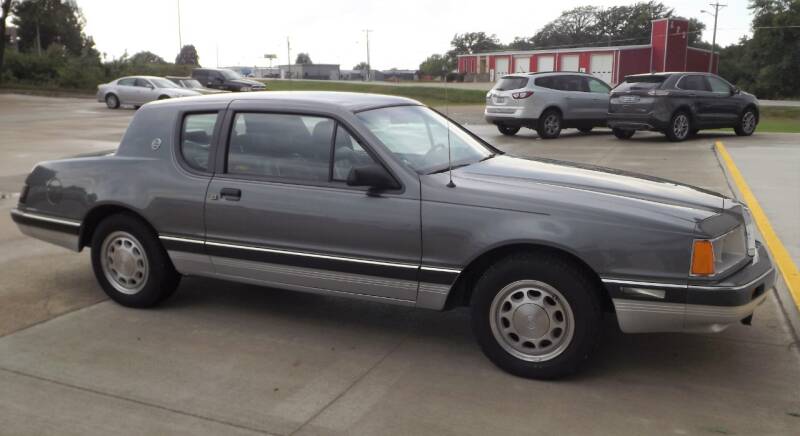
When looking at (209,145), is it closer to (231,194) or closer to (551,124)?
(231,194)

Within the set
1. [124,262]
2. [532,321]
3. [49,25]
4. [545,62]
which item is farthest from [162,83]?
[545,62]

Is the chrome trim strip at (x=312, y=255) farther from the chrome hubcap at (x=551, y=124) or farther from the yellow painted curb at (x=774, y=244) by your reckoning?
the chrome hubcap at (x=551, y=124)

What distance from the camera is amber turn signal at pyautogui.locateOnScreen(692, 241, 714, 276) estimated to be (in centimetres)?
379

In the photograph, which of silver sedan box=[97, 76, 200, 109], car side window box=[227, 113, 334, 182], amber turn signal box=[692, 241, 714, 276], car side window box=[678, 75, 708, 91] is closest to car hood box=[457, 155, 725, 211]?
amber turn signal box=[692, 241, 714, 276]

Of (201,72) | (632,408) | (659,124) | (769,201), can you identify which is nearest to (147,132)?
(632,408)

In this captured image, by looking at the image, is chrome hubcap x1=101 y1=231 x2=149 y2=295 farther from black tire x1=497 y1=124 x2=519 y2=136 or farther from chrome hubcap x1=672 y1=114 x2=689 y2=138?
black tire x1=497 y1=124 x2=519 y2=136

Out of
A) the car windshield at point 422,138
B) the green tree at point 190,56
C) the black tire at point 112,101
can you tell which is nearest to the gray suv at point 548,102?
the car windshield at point 422,138

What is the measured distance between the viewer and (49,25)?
51500 mm

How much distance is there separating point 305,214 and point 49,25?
177 feet

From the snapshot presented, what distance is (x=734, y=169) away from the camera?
11625 millimetres

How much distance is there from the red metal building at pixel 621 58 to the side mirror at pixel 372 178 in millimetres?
52146

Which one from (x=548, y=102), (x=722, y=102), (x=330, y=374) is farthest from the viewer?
(x=548, y=102)

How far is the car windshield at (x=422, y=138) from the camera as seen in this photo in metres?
4.62

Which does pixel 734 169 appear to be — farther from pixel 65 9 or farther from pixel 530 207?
pixel 65 9
